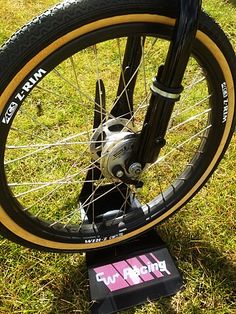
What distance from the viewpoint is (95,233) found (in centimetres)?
168

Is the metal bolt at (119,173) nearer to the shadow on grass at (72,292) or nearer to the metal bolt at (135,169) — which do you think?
the metal bolt at (135,169)

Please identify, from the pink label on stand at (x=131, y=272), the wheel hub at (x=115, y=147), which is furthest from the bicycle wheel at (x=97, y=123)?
the pink label on stand at (x=131, y=272)

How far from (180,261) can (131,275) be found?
0.69ft

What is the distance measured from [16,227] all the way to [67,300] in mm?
417

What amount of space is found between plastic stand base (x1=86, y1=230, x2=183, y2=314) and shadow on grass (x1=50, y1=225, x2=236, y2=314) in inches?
1.5

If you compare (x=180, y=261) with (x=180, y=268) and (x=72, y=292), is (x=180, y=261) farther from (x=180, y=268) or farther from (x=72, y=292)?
(x=72, y=292)

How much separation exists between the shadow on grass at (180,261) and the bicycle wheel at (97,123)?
0.15 metres

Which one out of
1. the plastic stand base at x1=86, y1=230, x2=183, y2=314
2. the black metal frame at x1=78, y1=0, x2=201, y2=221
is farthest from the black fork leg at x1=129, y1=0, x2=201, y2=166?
the plastic stand base at x1=86, y1=230, x2=183, y2=314

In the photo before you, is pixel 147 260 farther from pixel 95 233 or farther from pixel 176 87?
pixel 176 87

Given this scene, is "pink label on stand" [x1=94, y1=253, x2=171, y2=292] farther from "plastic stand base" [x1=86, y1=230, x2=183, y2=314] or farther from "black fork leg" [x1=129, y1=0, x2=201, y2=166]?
"black fork leg" [x1=129, y1=0, x2=201, y2=166]

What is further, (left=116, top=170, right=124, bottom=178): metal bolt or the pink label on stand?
the pink label on stand

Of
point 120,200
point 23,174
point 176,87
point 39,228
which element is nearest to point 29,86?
point 176,87

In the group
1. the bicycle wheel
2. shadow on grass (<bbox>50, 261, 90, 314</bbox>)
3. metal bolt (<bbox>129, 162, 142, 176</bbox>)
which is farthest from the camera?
shadow on grass (<bbox>50, 261, 90, 314</bbox>)

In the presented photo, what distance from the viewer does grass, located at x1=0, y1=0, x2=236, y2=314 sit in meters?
1.68
